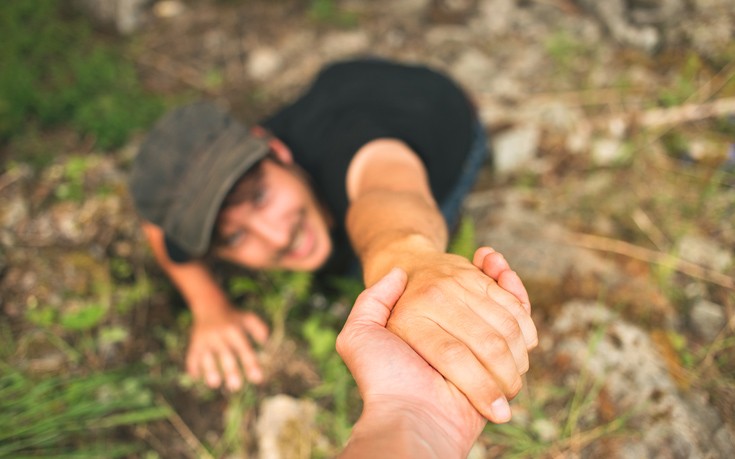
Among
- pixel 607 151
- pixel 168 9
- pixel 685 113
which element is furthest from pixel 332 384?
pixel 168 9

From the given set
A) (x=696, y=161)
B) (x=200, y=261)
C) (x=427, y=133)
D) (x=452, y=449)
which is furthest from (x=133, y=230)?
(x=696, y=161)

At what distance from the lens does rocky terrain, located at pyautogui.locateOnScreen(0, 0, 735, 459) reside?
7.50 feet

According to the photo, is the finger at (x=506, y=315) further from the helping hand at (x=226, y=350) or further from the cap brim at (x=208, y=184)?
the helping hand at (x=226, y=350)

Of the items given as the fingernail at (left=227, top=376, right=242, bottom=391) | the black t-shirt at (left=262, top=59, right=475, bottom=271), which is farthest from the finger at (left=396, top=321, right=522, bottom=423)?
the fingernail at (left=227, top=376, right=242, bottom=391)

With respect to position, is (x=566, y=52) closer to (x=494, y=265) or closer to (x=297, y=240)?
(x=297, y=240)

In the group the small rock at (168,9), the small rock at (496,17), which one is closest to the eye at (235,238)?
the small rock at (496,17)

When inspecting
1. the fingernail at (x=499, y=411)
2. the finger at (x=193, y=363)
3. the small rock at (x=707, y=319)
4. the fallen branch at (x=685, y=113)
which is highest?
the fingernail at (x=499, y=411)

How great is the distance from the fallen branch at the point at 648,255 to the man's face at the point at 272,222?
140cm

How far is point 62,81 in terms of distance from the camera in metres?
4.12

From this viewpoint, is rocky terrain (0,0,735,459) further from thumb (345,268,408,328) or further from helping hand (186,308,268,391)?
thumb (345,268,408,328)

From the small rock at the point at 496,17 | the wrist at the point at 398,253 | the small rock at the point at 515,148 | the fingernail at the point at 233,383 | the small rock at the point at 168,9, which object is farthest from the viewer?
the small rock at the point at 168,9

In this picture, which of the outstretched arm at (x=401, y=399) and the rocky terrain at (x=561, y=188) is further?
the rocky terrain at (x=561, y=188)

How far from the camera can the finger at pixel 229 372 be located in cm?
271

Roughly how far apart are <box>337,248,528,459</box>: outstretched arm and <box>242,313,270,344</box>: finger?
181cm
